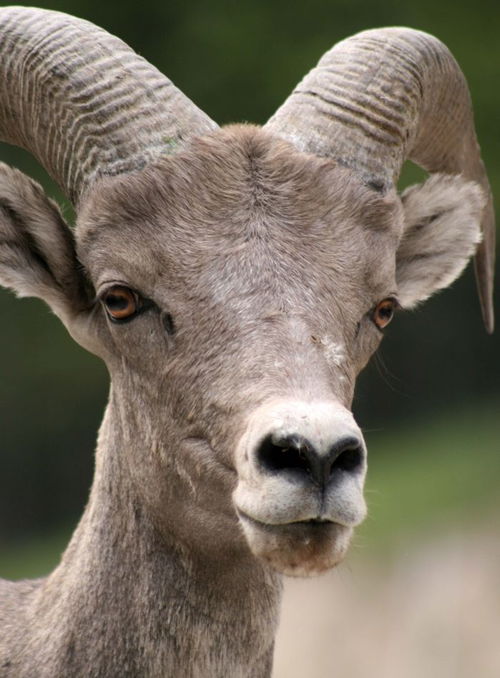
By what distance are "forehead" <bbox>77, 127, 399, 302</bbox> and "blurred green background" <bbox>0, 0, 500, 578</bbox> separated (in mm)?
13870

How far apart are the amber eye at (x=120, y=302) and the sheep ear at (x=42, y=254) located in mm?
490

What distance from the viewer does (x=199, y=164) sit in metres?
6.63

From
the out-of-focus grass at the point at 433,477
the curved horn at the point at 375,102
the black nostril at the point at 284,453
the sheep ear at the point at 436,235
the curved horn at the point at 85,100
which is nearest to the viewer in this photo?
the black nostril at the point at 284,453

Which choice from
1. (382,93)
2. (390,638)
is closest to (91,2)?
(390,638)

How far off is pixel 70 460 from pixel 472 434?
7.80m

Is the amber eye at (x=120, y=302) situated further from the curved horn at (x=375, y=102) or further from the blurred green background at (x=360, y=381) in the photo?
the blurred green background at (x=360, y=381)

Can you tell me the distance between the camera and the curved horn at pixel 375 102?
696 cm

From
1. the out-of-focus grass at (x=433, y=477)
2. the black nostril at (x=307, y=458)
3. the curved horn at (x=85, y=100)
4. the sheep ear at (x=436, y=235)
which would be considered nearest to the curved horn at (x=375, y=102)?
the sheep ear at (x=436, y=235)

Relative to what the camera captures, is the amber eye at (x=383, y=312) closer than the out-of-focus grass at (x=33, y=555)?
Yes

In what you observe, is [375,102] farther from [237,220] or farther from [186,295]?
[186,295]

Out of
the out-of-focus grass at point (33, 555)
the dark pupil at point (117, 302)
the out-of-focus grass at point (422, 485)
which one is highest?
the dark pupil at point (117, 302)

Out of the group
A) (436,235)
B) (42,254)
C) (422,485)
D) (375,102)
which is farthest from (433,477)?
(42,254)

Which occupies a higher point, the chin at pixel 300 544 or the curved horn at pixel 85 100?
the curved horn at pixel 85 100

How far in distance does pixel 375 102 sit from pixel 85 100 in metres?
1.55
